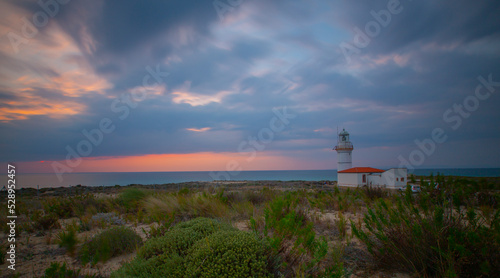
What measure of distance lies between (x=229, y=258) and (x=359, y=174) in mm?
27478

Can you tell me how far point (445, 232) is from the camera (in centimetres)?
292

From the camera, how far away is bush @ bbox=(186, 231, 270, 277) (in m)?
2.29

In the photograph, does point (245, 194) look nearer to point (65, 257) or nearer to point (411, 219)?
point (65, 257)

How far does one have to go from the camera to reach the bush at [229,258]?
2.29 m

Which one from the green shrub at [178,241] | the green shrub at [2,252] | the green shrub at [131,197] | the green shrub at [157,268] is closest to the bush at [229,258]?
the green shrub at [157,268]

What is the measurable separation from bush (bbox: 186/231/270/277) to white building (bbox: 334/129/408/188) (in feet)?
74.3

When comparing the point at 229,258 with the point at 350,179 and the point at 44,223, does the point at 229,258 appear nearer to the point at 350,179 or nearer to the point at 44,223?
→ the point at 44,223

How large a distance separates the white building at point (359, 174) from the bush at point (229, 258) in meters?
22.7

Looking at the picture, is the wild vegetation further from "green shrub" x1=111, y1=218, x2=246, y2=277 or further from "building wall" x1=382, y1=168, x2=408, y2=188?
"building wall" x1=382, y1=168, x2=408, y2=188

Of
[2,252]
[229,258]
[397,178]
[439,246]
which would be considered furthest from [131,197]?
[397,178]

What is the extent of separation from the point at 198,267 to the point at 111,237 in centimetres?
316

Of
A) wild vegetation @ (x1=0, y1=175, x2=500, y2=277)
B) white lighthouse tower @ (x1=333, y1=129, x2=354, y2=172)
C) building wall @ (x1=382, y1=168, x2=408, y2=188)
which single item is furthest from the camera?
white lighthouse tower @ (x1=333, y1=129, x2=354, y2=172)

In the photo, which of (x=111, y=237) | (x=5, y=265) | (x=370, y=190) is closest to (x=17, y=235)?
(x=5, y=265)

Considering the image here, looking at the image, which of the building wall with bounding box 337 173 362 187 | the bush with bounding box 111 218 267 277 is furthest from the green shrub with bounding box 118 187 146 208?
the building wall with bounding box 337 173 362 187
